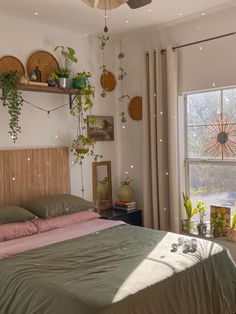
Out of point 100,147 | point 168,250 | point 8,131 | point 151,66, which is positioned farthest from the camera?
point 100,147

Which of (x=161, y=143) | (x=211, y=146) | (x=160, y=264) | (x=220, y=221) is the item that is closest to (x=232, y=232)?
(x=220, y=221)

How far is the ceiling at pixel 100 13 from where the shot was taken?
3303mm

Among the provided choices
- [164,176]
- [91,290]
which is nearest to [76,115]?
[164,176]

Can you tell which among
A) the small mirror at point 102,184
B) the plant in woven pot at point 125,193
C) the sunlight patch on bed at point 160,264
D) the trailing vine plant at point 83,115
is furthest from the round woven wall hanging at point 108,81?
the sunlight patch on bed at point 160,264

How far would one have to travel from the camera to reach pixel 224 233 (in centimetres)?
363

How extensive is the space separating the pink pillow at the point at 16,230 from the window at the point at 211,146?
1.86m

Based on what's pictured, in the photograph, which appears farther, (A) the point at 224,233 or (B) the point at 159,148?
(B) the point at 159,148

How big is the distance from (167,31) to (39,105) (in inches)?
66.4

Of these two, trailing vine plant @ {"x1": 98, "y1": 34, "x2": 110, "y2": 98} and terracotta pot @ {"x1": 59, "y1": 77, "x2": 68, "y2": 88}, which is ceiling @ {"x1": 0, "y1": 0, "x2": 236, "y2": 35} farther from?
terracotta pot @ {"x1": 59, "y1": 77, "x2": 68, "y2": 88}

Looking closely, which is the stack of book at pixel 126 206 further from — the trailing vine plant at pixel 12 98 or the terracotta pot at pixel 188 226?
the trailing vine plant at pixel 12 98

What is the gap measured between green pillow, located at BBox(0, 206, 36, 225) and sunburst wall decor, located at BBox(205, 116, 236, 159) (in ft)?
6.68

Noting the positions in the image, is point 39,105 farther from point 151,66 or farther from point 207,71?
point 207,71

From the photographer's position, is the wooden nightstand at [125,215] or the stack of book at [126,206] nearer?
the wooden nightstand at [125,215]

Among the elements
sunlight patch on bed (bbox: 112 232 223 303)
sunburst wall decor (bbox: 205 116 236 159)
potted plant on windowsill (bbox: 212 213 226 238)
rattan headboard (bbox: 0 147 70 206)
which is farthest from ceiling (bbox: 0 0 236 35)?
sunlight patch on bed (bbox: 112 232 223 303)
